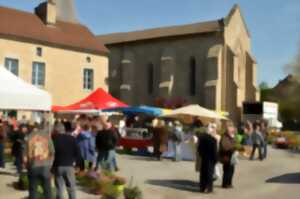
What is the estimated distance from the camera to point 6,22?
34750 mm

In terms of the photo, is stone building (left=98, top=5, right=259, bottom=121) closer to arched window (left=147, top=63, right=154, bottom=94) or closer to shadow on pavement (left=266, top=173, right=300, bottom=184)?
arched window (left=147, top=63, right=154, bottom=94)

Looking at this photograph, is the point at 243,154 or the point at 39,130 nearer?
the point at 39,130

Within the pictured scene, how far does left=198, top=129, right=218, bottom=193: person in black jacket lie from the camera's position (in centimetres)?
1348

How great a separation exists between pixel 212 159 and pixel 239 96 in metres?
38.2

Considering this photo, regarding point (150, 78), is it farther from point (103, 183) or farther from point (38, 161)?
point (38, 161)

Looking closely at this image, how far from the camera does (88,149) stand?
1534 cm

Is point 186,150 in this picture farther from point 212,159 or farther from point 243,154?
point 212,159

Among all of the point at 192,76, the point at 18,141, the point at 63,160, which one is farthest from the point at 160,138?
the point at 192,76

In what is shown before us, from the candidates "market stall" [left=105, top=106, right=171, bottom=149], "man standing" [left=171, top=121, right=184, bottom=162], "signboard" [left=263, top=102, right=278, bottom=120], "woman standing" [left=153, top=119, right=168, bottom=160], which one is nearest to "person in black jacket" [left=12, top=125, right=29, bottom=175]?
"woman standing" [left=153, top=119, right=168, bottom=160]

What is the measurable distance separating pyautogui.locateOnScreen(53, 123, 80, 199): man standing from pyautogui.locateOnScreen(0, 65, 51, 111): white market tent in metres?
1.42

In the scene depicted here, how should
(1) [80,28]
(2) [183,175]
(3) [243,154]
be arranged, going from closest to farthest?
1. (2) [183,175]
2. (3) [243,154]
3. (1) [80,28]

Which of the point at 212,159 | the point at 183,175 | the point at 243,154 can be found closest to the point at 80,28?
the point at 243,154

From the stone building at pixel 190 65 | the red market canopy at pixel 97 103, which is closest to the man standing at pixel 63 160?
the red market canopy at pixel 97 103

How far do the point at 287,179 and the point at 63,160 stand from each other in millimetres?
9585
